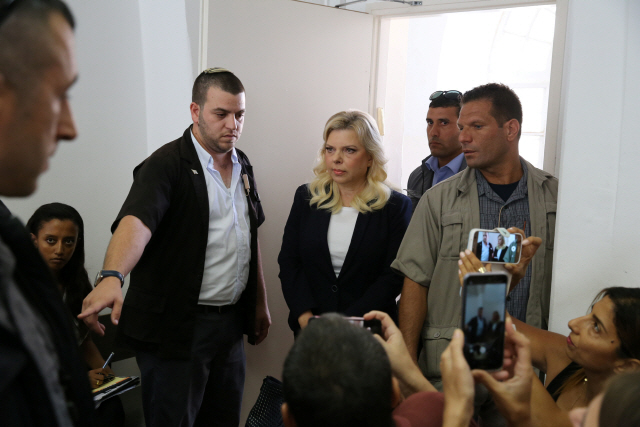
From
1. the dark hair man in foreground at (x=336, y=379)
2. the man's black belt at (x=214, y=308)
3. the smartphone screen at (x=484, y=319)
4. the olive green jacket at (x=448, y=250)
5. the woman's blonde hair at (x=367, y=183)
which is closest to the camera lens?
the dark hair man in foreground at (x=336, y=379)

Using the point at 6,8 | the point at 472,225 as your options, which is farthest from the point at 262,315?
the point at 6,8

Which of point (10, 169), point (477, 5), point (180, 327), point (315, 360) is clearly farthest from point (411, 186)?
point (10, 169)

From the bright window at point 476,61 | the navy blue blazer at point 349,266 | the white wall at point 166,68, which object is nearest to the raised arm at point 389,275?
the navy blue blazer at point 349,266

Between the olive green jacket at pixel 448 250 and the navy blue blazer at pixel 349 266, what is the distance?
0.69 feet

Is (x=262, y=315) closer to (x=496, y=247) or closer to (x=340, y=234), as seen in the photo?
(x=340, y=234)

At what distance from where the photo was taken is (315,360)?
995 millimetres

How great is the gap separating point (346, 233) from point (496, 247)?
928 mm

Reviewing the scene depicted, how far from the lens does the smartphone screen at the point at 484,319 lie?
4.12ft

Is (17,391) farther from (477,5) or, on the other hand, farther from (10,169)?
(477,5)

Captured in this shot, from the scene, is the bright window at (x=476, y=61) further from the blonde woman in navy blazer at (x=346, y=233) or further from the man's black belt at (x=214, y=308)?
the man's black belt at (x=214, y=308)

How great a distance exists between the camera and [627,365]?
1.53m

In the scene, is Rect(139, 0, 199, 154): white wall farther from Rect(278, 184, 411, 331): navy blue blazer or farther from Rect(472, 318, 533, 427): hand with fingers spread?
Rect(472, 318, 533, 427): hand with fingers spread

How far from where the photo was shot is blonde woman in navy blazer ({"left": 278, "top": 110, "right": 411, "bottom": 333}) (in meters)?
2.56

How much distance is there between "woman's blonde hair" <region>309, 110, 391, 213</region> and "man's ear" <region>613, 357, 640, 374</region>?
4.30ft
